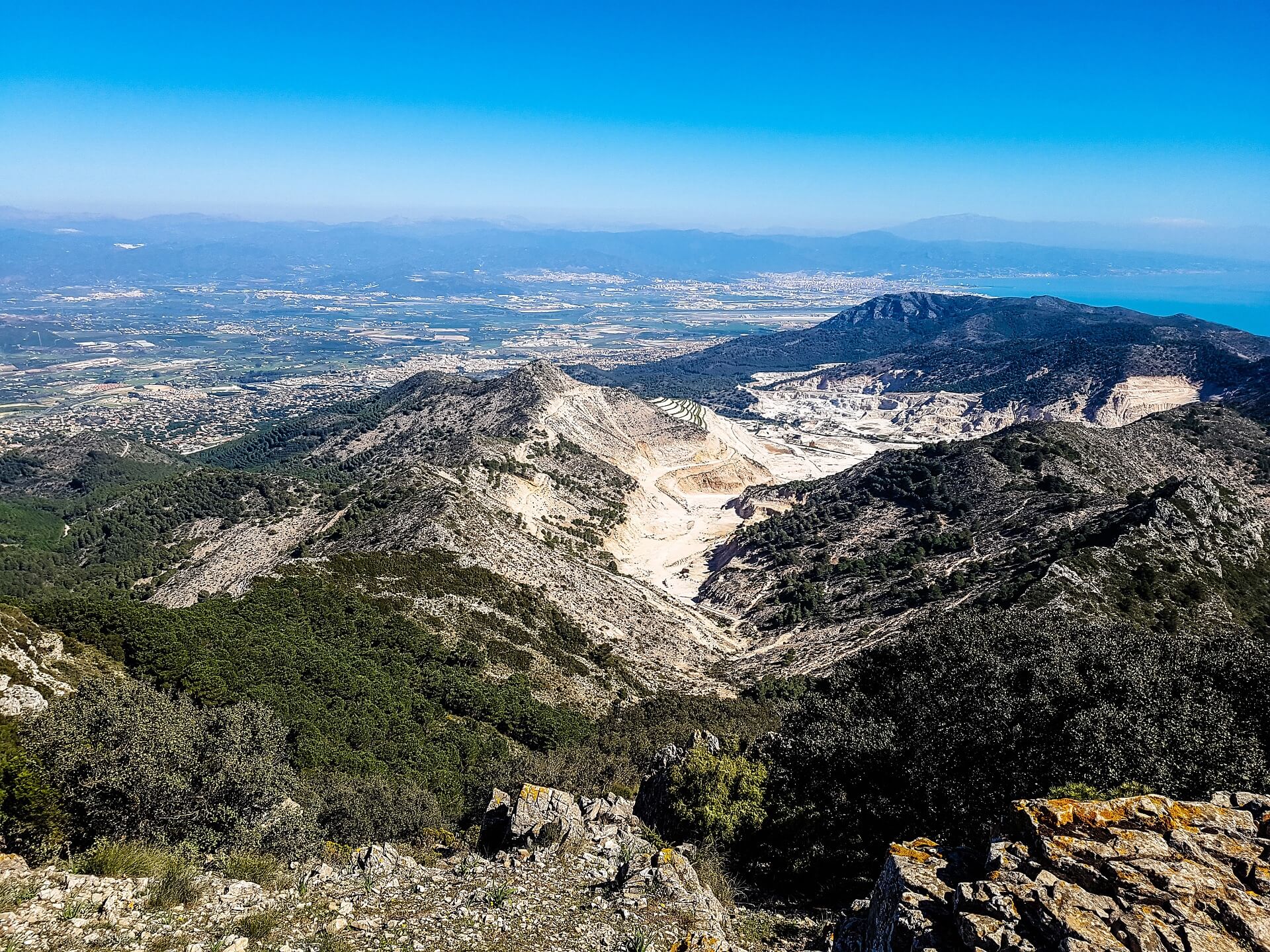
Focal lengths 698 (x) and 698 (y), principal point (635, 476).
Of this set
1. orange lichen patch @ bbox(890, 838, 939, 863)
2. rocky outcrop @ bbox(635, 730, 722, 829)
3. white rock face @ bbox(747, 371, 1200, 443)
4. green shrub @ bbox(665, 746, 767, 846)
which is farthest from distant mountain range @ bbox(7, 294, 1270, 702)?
orange lichen patch @ bbox(890, 838, 939, 863)

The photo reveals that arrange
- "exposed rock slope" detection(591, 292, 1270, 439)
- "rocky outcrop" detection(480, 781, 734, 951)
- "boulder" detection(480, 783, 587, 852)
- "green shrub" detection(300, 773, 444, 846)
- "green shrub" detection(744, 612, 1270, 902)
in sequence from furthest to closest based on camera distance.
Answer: "exposed rock slope" detection(591, 292, 1270, 439), "green shrub" detection(300, 773, 444, 846), "boulder" detection(480, 783, 587, 852), "green shrub" detection(744, 612, 1270, 902), "rocky outcrop" detection(480, 781, 734, 951)

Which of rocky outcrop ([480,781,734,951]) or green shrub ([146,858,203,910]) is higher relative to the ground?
green shrub ([146,858,203,910])

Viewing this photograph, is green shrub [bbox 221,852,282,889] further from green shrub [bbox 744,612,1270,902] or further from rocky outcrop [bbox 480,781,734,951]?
green shrub [bbox 744,612,1270,902]

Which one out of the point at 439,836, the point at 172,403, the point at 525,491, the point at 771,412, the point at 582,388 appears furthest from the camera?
the point at 172,403

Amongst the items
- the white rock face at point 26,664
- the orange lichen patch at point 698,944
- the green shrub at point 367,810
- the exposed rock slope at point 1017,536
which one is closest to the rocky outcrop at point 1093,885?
the orange lichen patch at point 698,944

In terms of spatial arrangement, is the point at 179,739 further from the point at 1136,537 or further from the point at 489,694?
the point at 1136,537

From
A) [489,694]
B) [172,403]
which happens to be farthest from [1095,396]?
[172,403]

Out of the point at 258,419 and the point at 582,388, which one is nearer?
the point at 582,388

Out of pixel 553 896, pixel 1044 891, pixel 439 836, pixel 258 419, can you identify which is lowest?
pixel 258 419
